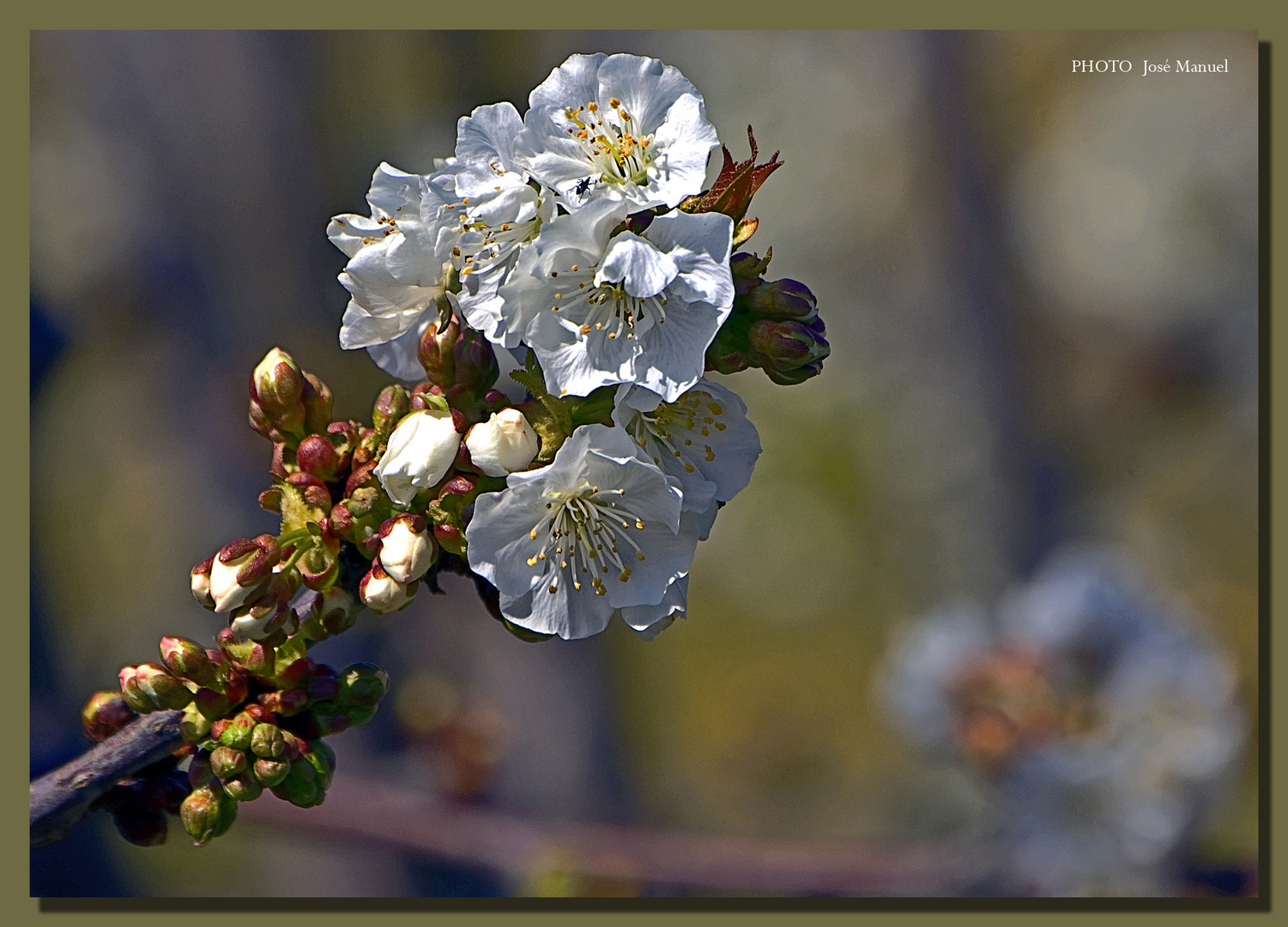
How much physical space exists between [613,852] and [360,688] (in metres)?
1.59

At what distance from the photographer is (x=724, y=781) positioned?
4359mm

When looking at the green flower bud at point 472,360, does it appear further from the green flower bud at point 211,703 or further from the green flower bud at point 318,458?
the green flower bud at point 211,703

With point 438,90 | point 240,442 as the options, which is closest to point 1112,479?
point 438,90

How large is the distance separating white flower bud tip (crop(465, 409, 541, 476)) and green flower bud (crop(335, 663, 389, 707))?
27 cm

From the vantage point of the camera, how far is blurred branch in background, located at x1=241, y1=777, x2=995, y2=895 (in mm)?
2037

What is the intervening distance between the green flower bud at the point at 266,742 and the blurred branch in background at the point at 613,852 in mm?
1009

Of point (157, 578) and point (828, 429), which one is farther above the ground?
point (828, 429)

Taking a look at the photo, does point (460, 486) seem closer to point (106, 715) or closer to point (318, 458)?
point (318, 458)

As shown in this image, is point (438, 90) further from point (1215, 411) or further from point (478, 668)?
point (1215, 411)

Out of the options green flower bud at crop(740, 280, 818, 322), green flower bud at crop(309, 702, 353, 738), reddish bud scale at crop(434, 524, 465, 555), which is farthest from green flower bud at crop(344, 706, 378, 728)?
green flower bud at crop(740, 280, 818, 322)

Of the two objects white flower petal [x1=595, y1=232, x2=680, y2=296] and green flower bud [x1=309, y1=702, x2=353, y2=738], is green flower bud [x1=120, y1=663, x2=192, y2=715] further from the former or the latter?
white flower petal [x1=595, y1=232, x2=680, y2=296]

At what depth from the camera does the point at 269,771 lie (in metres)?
0.93

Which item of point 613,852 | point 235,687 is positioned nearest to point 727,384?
point 613,852

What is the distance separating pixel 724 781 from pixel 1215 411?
247 cm
